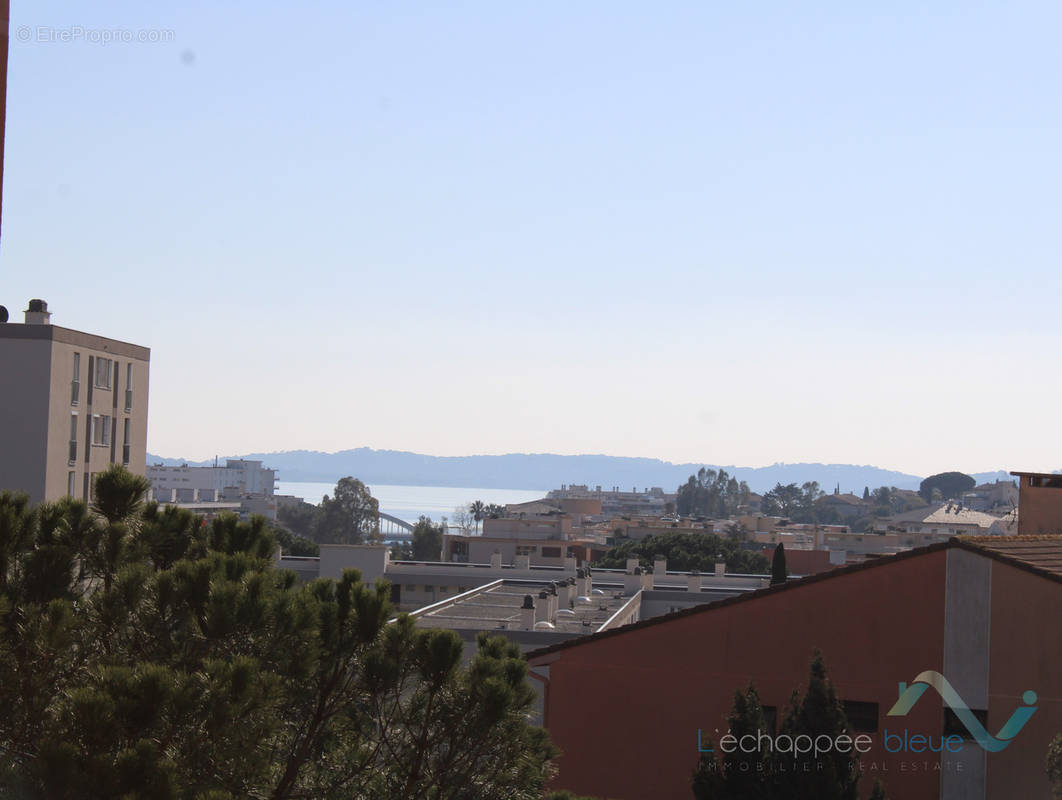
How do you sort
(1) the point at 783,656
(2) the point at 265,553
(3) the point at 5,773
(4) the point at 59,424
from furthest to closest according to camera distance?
(4) the point at 59,424
(1) the point at 783,656
(2) the point at 265,553
(3) the point at 5,773

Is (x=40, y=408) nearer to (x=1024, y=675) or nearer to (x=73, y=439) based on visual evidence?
(x=73, y=439)

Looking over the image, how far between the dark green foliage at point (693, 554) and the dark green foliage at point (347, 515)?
4049 cm

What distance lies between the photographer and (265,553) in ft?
29.6

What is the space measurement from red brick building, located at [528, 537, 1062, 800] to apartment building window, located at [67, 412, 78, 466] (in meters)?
21.8

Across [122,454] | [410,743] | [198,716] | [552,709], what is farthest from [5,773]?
[122,454]

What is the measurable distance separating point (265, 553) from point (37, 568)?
1919mm

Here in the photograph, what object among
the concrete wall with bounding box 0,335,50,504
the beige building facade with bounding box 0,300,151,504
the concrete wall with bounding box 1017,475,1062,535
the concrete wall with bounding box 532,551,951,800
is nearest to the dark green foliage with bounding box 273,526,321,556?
the beige building facade with bounding box 0,300,151,504

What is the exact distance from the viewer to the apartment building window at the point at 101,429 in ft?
109

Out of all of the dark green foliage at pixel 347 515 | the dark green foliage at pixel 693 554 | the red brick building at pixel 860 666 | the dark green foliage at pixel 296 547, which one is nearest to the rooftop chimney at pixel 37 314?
the red brick building at pixel 860 666

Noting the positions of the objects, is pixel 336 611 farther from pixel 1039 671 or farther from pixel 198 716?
pixel 1039 671

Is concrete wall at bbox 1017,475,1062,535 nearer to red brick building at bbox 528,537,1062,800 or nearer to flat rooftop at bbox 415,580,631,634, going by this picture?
red brick building at bbox 528,537,1062,800

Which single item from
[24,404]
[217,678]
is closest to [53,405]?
[24,404]

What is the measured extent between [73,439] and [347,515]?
7643 cm

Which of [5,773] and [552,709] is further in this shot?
[552,709]
